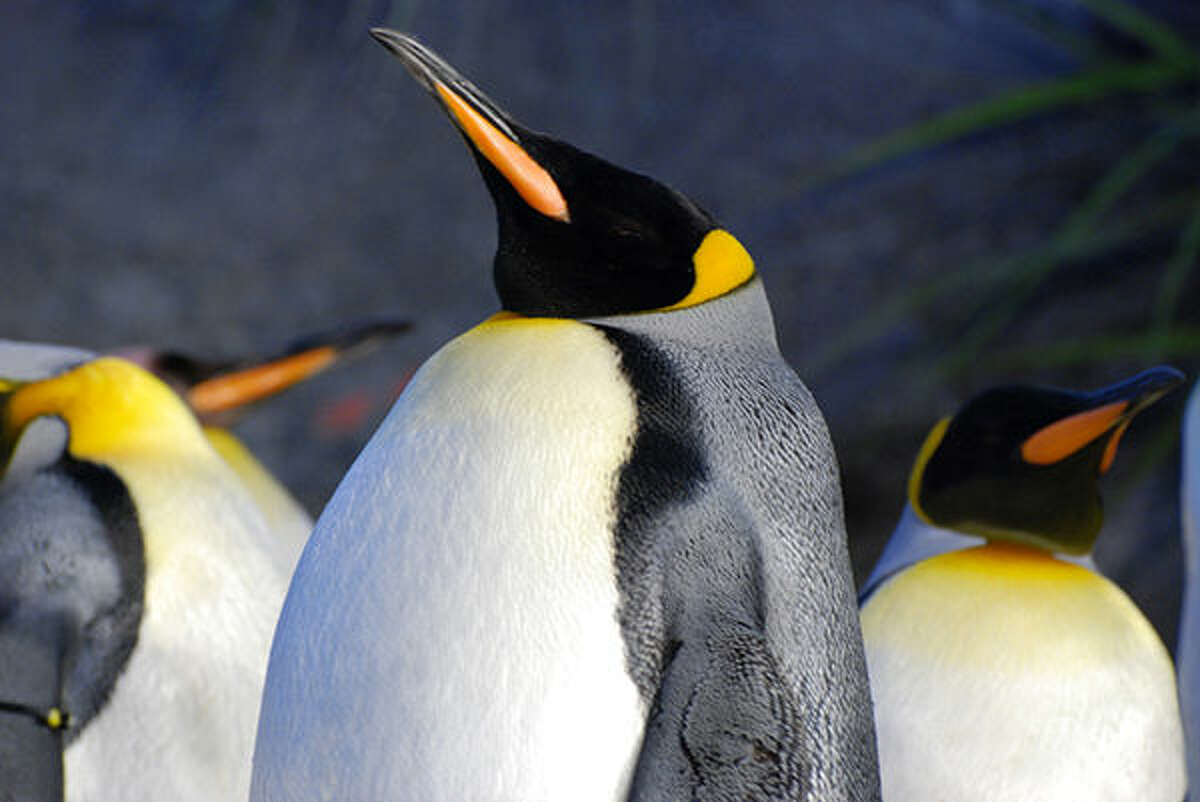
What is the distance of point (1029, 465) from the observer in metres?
1.88

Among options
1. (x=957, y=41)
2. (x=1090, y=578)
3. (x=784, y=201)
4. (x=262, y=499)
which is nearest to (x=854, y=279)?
(x=784, y=201)

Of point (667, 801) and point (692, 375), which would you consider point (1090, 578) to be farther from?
point (667, 801)

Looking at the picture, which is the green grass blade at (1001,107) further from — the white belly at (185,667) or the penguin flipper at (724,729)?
the penguin flipper at (724,729)

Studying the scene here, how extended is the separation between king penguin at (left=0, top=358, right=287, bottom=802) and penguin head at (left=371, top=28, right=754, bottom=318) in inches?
24.2

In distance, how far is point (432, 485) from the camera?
1245mm

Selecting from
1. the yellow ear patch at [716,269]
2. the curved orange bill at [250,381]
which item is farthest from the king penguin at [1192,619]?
the curved orange bill at [250,381]

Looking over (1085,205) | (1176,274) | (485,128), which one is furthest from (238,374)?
(1085,205)

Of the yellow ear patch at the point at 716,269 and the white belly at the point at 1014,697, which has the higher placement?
the yellow ear patch at the point at 716,269

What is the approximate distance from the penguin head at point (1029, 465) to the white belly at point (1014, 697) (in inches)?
3.4

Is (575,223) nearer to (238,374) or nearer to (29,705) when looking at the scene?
(29,705)

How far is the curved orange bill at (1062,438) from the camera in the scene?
182 centimetres

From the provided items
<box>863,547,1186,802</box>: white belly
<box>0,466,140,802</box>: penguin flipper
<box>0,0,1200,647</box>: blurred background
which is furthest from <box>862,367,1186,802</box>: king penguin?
<box>0,0,1200,647</box>: blurred background

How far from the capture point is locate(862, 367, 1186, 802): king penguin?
1.77 metres

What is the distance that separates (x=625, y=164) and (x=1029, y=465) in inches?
129
